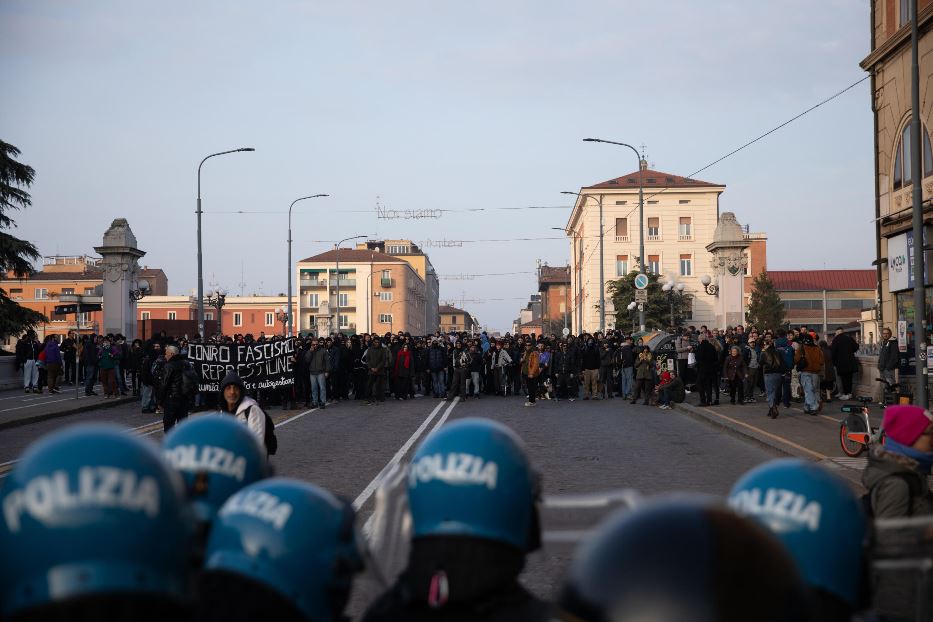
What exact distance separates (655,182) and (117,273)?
2638 inches

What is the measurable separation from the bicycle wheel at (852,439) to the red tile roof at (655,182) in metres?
78.1

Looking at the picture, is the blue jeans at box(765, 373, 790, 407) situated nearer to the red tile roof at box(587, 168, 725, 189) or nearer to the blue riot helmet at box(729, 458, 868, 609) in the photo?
the blue riot helmet at box(729, 458, 868, 609)

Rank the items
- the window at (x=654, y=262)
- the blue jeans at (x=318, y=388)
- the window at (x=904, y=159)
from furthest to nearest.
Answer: the window at (x=654, y=262) < the blue jeans at (x=318, y=388) < the window at (x=904, y=159)

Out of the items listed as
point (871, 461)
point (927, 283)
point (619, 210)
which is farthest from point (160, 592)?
point (619, 210)

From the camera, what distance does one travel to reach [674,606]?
5.69 ft

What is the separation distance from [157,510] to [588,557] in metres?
1.03

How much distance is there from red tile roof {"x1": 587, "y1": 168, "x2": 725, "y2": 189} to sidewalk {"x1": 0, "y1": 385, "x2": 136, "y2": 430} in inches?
2695

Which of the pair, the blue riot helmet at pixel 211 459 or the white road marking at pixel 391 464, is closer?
the blue riot helmet at pixel 211 459

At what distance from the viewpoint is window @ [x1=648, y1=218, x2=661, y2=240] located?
91113mm

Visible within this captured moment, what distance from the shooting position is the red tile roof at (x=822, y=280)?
117062 millimetres

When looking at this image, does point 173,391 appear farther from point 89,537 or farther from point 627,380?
point 627,380

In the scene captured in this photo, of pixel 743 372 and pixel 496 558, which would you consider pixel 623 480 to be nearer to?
pixel 496 558

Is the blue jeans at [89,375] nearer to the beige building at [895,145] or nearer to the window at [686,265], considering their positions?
the beige building at [895,145]

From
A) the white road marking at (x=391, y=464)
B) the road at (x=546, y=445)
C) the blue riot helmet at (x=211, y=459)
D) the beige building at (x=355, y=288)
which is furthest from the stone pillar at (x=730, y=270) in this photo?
the beige building at (x=355, y=288)
